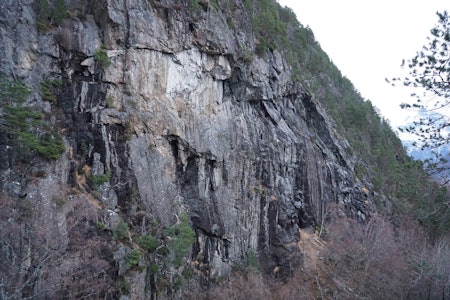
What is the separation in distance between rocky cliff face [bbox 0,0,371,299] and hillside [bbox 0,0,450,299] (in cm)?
8

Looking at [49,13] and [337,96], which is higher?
[337,96]

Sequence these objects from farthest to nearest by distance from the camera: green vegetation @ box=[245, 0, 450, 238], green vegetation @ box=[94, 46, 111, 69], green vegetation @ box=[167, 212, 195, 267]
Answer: green vegetation @ box=[245, 0, 450, 238] → green vegetation @ box=[94, 46, 111, 69] → green vegetation @ box=[167, 212, 195, 267]

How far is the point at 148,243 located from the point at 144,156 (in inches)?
186

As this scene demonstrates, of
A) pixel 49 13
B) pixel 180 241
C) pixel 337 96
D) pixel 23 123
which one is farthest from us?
pixel 337 96

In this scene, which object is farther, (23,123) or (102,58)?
(102,58)

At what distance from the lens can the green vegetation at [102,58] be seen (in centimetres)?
1950

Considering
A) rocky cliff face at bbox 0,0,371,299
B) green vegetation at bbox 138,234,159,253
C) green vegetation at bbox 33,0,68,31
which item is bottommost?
green vegetation at bbox 138,234,159,253

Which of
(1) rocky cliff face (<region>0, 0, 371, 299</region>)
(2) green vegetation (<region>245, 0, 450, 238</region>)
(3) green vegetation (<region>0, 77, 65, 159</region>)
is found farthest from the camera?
(2) green vegetation (<region>245, 0, 450, 238</region>)

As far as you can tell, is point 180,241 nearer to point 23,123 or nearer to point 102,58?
point 23,123

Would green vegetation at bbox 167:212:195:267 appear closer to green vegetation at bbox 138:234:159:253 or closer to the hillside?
the hillside

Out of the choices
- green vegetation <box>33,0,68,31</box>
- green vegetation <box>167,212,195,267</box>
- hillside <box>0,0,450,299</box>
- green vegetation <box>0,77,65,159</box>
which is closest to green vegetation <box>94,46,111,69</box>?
hillside <box>0,0,450,299</box>

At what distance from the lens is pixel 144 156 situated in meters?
20.0

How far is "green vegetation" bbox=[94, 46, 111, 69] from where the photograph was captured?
1950cm

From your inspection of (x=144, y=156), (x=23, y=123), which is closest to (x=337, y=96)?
(x=144, y=156)
